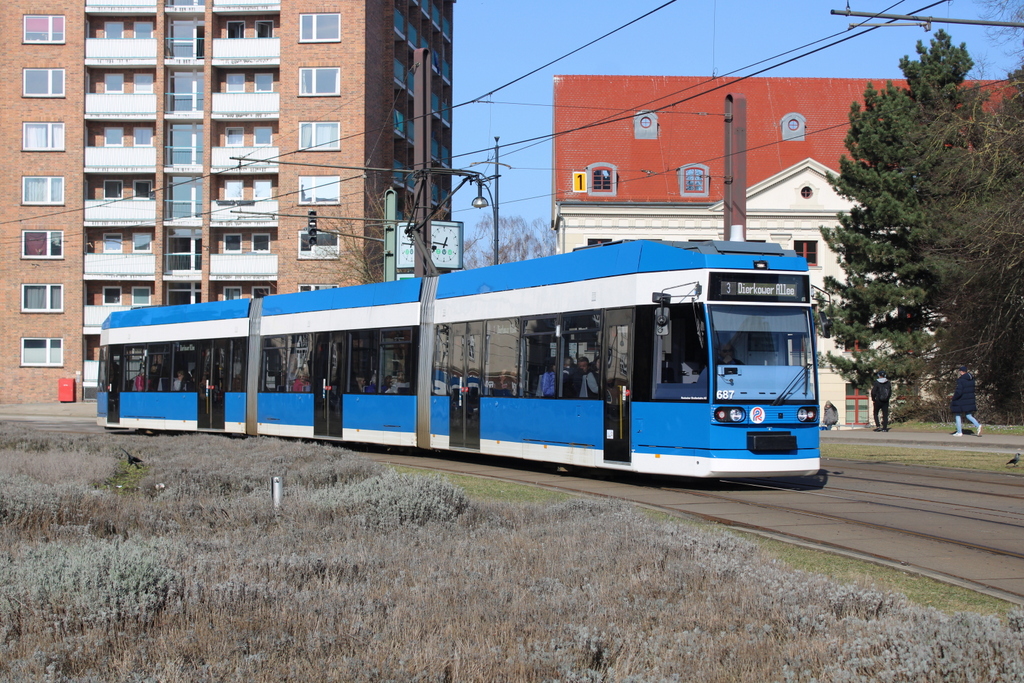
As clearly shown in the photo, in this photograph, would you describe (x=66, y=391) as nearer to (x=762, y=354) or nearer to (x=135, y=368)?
(x=135, y=368)

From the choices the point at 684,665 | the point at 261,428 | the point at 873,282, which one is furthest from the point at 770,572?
the point at 873,282

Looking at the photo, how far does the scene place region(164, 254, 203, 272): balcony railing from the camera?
55.9 meters

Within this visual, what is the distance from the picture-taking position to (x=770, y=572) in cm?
702

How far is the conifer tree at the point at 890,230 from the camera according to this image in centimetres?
4169

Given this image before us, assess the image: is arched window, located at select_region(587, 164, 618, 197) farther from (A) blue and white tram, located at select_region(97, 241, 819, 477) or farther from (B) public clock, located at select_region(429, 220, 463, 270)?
(A) blue and white tram, located at select_region(97, 241, 819, 477)

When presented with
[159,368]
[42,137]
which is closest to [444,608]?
[159,368]

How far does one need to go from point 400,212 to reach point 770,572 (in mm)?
53522

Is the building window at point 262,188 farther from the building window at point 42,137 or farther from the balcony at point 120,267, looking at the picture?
the building window at point 42,137

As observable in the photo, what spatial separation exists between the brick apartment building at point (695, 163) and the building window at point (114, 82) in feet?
77.2

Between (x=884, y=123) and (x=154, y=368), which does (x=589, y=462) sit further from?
(x=884, y=123)

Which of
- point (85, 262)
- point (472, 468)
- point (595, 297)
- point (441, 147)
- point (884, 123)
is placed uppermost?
point (441, 147)

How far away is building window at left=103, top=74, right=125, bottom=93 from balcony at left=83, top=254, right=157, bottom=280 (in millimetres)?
8682

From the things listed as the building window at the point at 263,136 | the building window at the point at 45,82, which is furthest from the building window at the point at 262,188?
the building window at the point at 45,82

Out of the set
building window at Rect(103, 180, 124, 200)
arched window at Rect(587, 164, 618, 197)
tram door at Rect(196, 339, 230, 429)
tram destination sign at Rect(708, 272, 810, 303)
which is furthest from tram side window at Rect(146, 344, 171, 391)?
arched window at Rect(587, 164, 618, 197)
